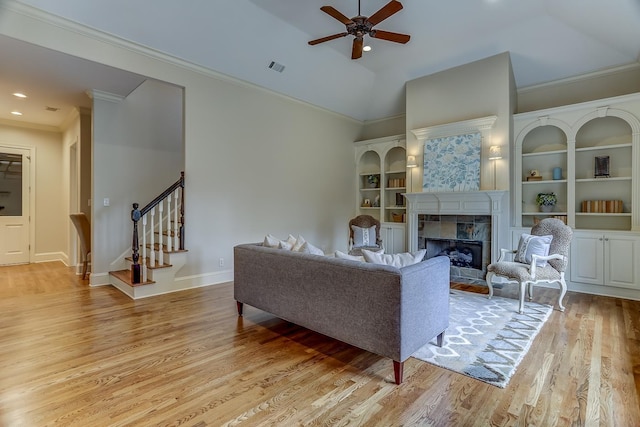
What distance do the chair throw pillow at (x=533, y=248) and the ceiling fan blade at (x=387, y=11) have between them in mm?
3235

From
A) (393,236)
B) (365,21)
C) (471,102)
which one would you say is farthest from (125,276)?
(471,102)

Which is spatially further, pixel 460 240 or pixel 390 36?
pixel 460 240

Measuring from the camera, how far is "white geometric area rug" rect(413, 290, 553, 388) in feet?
8.00

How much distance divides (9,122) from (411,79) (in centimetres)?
807

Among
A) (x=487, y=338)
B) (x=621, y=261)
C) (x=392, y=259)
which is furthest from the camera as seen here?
(x=621, y=261)

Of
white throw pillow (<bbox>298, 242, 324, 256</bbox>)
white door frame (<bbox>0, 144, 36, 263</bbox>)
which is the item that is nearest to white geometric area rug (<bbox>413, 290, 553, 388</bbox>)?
white throw pillow (<bbox>298, 242, 324, 256</bbox>)

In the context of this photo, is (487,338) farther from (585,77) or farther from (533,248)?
(585,77)

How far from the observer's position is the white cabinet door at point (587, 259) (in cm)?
449

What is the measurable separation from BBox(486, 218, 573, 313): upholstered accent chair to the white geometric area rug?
0.78 feet

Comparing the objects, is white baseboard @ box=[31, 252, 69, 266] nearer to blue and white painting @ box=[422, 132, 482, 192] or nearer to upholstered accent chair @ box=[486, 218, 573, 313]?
blue and white painting @ box=[422, 132, 482, 192]

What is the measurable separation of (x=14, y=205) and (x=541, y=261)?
373 inches

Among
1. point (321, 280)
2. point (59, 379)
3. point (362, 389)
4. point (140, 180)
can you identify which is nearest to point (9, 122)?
point (140, 180)

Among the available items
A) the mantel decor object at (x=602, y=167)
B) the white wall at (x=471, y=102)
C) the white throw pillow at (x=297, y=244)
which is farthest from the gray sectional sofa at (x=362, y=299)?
the mantel decor object at (x=602, y=167)

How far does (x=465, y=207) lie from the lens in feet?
17.9
